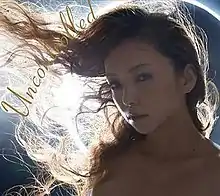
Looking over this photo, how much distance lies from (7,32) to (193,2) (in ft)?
1.41

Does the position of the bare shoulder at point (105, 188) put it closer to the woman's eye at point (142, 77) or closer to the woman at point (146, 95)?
the woman at point (146, 95)

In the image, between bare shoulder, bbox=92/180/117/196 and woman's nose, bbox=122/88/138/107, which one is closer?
woman's nose, bbox=122/88/138/107

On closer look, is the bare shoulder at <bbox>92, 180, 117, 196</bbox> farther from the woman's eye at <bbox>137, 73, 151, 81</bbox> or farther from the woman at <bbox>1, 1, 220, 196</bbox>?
the woman's eye at <bbox>137, 73, 151, 81</bbox>

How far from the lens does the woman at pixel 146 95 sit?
3.46 feet

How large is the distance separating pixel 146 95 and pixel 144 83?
19mm

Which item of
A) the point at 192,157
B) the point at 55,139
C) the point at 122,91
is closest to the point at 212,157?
the point at 192,157

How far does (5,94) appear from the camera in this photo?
1.29 meters

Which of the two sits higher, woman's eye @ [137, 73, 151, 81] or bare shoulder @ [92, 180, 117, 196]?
woman's eye @ [137, 73, 151, 81]

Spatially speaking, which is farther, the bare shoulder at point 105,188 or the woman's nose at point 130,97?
the bare shoulder at point 105,188

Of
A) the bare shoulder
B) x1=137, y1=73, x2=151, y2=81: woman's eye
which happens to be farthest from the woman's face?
the bare shoulder

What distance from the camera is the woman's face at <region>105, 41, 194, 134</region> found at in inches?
41.0

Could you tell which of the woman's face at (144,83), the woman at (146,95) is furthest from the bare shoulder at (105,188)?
the woman's face at (144,83)

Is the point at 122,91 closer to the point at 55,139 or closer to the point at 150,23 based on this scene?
the point at 150,23

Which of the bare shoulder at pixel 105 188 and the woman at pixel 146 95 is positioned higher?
the woman at pixel 146 95
